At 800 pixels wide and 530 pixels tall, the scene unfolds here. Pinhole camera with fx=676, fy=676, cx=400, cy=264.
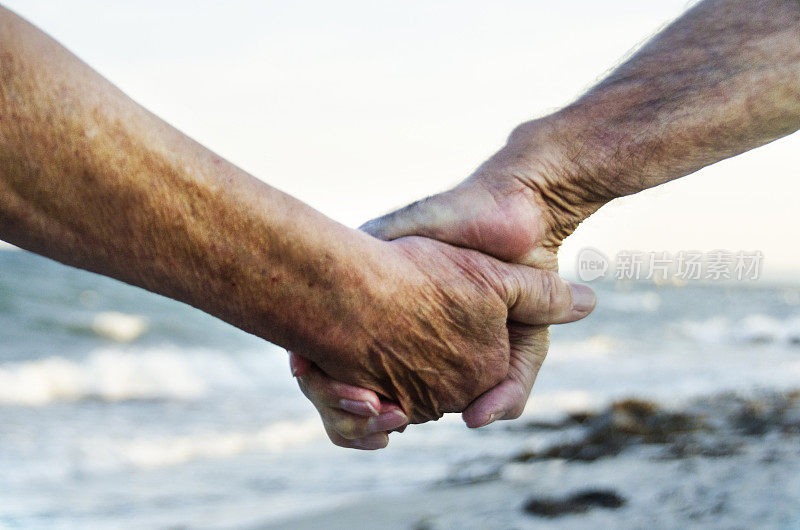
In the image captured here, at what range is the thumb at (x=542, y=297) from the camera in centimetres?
224

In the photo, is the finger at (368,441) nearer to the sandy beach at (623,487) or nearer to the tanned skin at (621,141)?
the tanned skin at (621,141)

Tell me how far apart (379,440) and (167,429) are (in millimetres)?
3967

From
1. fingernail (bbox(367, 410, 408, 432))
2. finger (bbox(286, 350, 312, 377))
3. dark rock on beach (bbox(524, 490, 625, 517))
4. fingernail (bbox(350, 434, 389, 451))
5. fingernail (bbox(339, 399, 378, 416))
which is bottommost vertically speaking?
dark rock on beach (bbox(524, 490, 625, 517))

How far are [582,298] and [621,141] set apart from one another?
59 cm

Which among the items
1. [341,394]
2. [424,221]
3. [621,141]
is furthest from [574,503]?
[621,141]

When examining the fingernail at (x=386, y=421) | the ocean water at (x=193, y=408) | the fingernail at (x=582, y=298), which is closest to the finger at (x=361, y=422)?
the fingernail at (x=386, y=421)

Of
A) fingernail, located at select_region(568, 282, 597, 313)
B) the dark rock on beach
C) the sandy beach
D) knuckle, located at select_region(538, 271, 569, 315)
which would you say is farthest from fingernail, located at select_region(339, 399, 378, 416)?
the dark rock on beach

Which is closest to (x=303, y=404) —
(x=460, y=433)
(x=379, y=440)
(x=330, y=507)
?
(x=460, y=433)

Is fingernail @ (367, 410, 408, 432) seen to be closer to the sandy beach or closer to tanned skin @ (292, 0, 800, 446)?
tanned skin @ (292, 0, 800, 446)

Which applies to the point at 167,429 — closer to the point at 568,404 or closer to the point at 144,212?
the point at 568,404

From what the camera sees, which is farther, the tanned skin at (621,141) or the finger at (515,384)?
the finger at (515,384)

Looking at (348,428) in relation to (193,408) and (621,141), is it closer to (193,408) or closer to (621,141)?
(621,141)

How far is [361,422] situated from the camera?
220 centimetres

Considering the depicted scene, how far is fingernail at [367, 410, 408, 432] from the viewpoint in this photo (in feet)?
7.22
